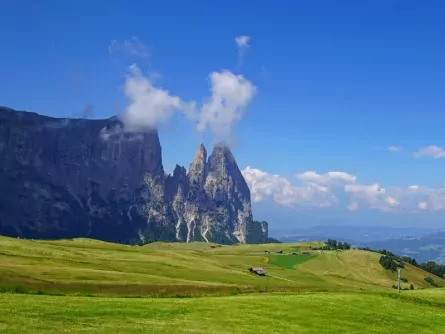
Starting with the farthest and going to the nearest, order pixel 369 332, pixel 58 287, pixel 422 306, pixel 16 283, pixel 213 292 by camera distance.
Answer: pixel 213 292, pixel 422 306, pixel 58 287, pixel 16 283, pixel 369 332

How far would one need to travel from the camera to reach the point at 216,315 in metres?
48.4

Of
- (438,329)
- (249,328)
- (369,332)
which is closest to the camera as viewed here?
(249,328)

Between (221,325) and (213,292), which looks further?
(213,292)

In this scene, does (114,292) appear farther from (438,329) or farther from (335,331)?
(438,329)

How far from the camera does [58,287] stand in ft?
204

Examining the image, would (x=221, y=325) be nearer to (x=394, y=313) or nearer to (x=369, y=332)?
(x=369, y=332)

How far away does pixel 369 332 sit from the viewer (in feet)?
159

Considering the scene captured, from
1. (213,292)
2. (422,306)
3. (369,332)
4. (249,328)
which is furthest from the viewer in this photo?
(213,292)

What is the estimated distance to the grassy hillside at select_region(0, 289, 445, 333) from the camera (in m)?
38.6

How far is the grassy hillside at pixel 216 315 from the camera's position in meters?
38.6

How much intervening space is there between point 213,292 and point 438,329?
34.5 meters

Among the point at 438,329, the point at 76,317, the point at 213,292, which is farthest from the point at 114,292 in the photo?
the point at 438,329

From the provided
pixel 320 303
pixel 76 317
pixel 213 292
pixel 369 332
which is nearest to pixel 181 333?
pixel 76 317

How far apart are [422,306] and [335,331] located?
2797 cm
